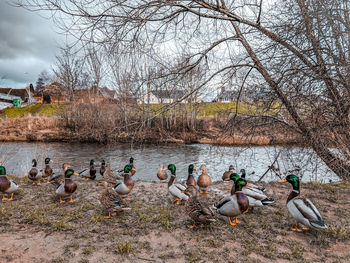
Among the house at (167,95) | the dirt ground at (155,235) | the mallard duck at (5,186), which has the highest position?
the house at (167,95)

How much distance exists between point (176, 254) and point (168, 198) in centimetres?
250

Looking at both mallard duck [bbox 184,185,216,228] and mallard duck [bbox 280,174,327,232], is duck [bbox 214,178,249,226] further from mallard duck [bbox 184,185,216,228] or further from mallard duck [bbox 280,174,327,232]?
mallard duck [bbox 280,174,327,232]

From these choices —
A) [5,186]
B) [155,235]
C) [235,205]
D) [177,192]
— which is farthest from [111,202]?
[5,186]

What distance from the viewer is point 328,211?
15.4 feet

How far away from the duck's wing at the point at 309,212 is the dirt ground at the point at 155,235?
31 cm

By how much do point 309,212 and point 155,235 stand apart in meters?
2.56

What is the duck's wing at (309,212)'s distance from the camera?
348 cm

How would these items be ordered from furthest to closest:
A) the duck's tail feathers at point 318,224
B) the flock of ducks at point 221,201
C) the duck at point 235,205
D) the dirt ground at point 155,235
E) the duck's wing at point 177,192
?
the duck's wing at point 177,192 → the duck at point 235,205 → the flock of ducks at point 221,201 → the duck's tail feathers at point 318,224 → the dirt ground at point 155,235

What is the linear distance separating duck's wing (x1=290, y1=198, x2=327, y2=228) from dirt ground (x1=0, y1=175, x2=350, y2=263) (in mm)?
314

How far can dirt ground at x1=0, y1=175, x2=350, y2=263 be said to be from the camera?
316cm

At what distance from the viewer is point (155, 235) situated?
376 cm

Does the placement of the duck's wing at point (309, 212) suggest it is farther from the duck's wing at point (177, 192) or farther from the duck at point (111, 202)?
the duck at point (111, 202)

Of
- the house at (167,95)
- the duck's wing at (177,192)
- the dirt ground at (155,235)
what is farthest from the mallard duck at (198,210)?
the house at (167,95)

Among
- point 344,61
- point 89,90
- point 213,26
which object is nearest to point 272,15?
point 213,26
